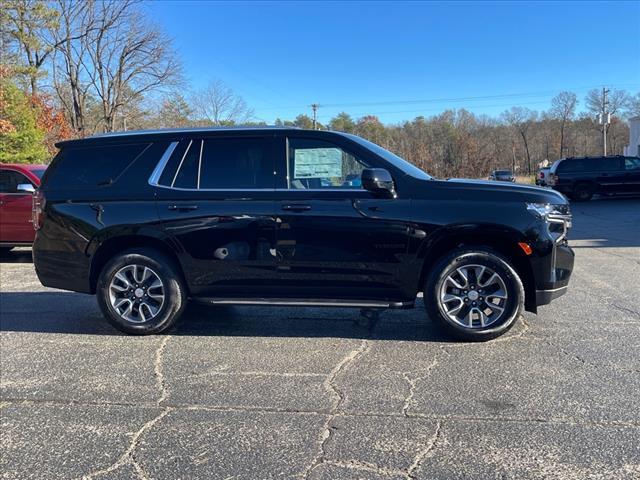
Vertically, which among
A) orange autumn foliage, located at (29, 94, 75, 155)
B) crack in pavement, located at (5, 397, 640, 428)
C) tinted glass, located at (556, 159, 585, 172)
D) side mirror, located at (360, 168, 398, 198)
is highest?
orange autumn foliage, located at (29, 94, 75, 155)

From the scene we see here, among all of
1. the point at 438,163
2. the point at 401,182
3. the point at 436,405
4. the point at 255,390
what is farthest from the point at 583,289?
the point at 438,163

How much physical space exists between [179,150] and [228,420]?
2.75 metres

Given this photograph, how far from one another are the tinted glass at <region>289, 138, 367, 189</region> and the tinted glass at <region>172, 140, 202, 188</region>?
0.90 m

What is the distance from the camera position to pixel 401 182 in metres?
4.80

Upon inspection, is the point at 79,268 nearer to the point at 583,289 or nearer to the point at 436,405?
the point at 436,405

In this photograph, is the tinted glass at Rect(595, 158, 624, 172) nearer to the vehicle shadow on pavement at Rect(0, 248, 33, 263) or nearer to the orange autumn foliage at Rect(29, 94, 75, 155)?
the vehicle shadow on pavement at Rect(0, 248, 33, 263)

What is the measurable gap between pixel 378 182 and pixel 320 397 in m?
1.86

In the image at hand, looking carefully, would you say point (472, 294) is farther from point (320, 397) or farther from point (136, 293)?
point (136, 293)

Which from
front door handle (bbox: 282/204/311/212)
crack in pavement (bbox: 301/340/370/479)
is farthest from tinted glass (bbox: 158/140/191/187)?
crack in pavement (bbox: 301/340/370/479)

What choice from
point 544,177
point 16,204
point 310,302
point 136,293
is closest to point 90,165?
point 136,293

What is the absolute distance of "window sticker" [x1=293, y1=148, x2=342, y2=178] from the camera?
16.4 ft

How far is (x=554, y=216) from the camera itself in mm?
4711

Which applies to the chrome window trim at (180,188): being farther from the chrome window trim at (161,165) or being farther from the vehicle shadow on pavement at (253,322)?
the vehicle shadow on pavement at (253,322)

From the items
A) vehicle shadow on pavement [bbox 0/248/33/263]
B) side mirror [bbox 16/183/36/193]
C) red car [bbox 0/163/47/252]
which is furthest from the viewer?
vehicle shadow on pavement [bbox 0/248/33/263]
